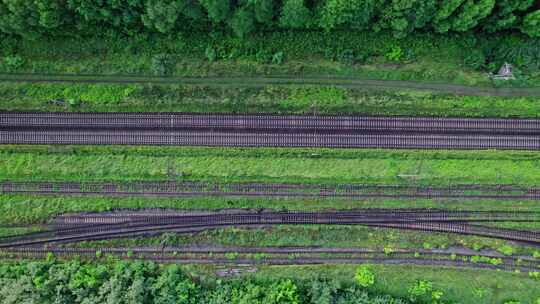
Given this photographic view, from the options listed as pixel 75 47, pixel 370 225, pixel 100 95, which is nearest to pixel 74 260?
pixel 100 95

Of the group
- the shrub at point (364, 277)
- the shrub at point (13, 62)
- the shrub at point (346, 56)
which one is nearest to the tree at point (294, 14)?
the shrub at point (346, 56)

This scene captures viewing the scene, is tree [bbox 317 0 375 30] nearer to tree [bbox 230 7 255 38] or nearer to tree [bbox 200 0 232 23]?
tree [bbox 230 7 255 38]

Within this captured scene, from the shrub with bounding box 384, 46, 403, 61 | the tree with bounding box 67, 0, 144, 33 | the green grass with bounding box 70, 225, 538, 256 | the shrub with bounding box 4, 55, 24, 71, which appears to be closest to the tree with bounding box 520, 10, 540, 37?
the shrub with bounding box 384, 46, 403, 61

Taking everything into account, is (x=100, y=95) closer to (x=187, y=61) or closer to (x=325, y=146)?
(x=187, y=61)

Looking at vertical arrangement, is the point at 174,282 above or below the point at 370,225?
below

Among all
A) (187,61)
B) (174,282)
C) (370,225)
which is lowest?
(174,282)

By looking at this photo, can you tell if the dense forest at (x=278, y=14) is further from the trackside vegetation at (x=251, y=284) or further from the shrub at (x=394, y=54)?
the trackside vegetation at (x=251, y=284)

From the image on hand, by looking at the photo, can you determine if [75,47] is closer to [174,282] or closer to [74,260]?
[74,260]
